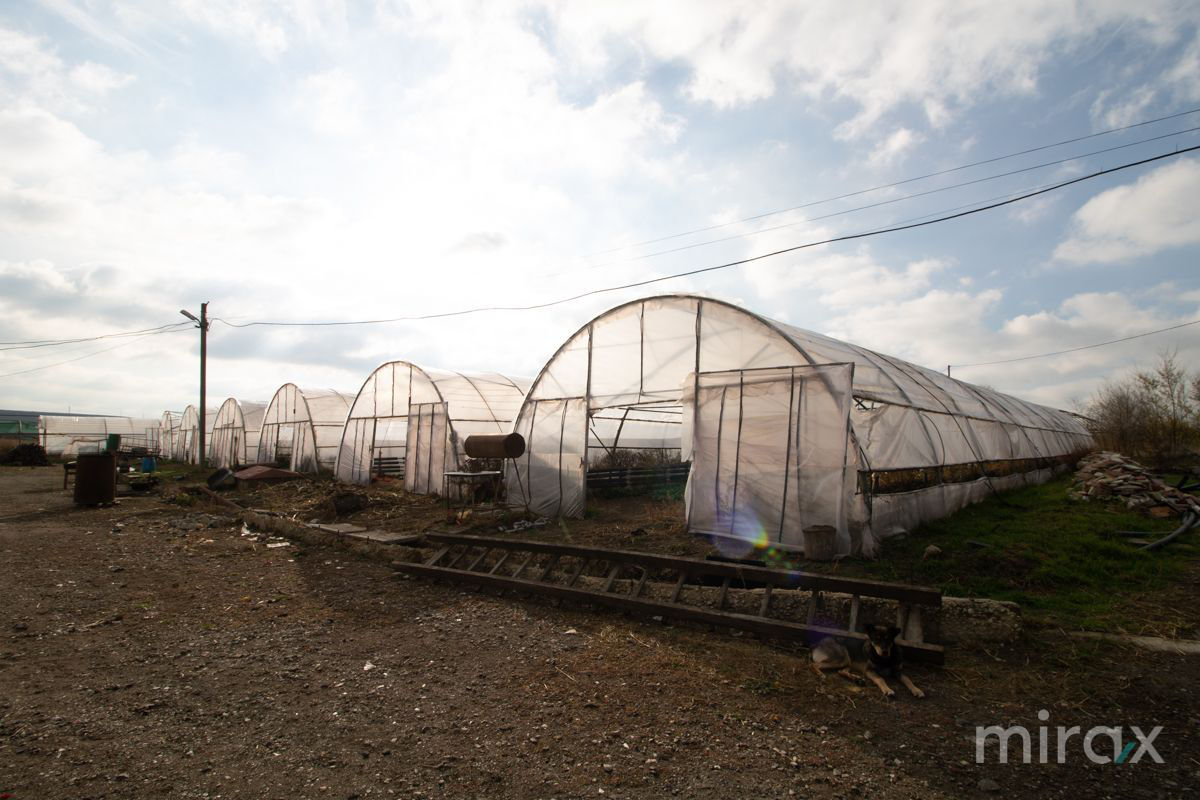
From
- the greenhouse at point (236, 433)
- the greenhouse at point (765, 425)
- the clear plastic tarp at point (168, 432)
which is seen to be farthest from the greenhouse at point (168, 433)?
the greenhouse at point (765, 425)

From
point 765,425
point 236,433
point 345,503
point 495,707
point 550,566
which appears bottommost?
point 495,707

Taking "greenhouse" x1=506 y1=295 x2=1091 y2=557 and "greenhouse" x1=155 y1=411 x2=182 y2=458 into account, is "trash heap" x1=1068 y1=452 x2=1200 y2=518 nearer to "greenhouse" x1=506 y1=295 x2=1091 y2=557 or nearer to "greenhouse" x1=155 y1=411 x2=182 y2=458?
"greenhouse" x1=506 y1=295 x2=1091 y2=557

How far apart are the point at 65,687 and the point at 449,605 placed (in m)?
3.46

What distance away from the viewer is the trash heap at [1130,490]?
11454 mm

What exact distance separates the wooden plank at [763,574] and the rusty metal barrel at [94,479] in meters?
13.1

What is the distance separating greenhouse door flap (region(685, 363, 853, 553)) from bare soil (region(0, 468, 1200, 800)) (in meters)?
4.03

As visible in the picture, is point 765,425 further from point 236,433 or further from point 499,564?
point 236,433

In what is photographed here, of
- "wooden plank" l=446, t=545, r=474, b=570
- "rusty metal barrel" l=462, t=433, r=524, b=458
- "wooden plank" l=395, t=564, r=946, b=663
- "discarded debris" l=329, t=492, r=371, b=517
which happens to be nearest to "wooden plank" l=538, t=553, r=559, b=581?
"wooden plank" l=395, t=564, r=946, b=663

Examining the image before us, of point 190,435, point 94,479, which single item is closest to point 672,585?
point 94,479

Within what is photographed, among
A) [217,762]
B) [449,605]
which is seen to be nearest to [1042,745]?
[217,762]

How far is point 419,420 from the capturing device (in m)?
19.0

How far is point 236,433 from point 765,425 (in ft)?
99.0

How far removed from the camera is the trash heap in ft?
37.6

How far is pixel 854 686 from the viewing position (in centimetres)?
470
